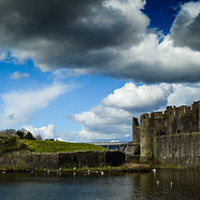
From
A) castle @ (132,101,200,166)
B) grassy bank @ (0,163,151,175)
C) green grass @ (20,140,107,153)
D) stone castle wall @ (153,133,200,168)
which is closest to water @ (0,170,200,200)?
grassy bank @ (0,163,151,175)

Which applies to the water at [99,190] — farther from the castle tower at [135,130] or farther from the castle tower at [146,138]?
the castle tower at [135,130]

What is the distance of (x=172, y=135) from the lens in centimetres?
5178

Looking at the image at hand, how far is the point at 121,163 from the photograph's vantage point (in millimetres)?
44656

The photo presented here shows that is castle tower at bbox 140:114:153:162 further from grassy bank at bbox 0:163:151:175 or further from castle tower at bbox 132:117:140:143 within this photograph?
grassy bank at bbox 0:163:151:175

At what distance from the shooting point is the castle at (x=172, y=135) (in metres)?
46.8

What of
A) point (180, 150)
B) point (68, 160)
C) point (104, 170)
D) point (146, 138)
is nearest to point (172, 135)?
point (180, 150)

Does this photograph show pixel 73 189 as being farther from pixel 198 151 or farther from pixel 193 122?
pixel 193 122

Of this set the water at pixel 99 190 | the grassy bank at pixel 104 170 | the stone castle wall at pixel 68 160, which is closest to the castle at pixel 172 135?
the grassy bank at pixel 104 170

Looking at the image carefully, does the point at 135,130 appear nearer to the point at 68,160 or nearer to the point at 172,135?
the point at 172,135

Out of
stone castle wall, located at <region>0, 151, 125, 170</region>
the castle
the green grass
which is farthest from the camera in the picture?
the green grass

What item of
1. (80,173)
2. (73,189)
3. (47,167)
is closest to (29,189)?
(73,189)

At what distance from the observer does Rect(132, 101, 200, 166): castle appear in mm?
46794

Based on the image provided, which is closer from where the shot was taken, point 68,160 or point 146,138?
point 68,160

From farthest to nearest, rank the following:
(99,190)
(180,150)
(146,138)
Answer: (146,138)
(180,150)
(99,190)
